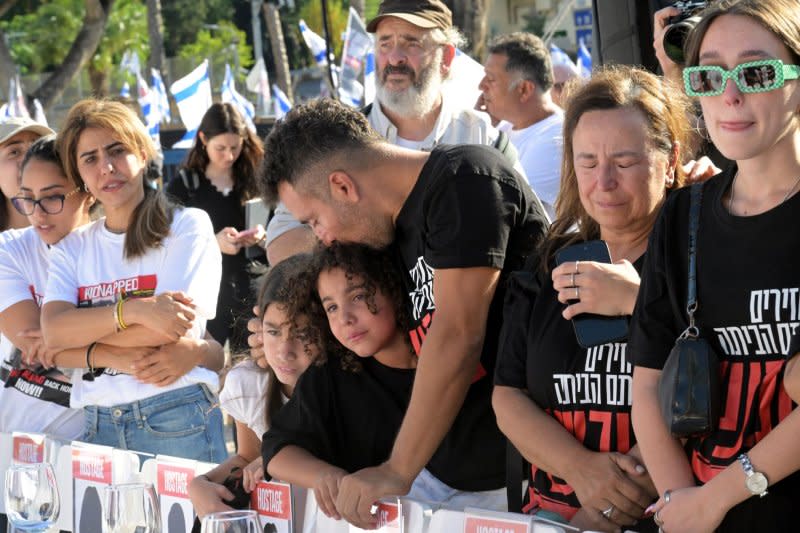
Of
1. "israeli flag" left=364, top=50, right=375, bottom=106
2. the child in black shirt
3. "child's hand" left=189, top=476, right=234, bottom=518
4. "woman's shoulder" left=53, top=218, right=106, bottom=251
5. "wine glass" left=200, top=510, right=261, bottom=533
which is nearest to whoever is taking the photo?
"wine glass" left=200, top=510, right=261, bottom=533

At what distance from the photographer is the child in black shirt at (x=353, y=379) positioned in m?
3.23

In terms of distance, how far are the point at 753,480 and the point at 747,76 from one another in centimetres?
80

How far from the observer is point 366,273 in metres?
3.25

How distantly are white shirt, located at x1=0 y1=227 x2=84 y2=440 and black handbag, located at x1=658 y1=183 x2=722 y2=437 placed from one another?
2.71 m

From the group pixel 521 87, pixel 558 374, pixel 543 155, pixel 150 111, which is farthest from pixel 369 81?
pixel 150 111

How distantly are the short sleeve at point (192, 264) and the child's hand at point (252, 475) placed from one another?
87 centimetres

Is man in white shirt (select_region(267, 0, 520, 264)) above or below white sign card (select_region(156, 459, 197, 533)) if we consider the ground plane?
above

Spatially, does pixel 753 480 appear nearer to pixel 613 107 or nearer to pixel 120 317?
pixel 613 107

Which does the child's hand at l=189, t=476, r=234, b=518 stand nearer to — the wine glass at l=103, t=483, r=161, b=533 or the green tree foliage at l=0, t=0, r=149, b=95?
the wine glass at l=103, t=483, r=161, b=533

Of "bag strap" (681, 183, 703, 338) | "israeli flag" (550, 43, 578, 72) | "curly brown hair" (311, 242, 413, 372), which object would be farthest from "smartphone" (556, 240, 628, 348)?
"israeli flag" (550, 43, 578, 72)

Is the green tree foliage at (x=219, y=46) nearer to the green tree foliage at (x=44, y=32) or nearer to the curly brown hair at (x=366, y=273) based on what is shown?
the green tree foliage at (x=44, y=32)

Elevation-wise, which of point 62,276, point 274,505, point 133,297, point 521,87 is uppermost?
point 521,87

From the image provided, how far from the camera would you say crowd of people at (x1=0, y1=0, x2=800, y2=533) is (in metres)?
2.37

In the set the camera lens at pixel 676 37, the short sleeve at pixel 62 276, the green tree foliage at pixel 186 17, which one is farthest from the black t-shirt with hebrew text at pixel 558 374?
the green tree foliage at pixel 186 17
